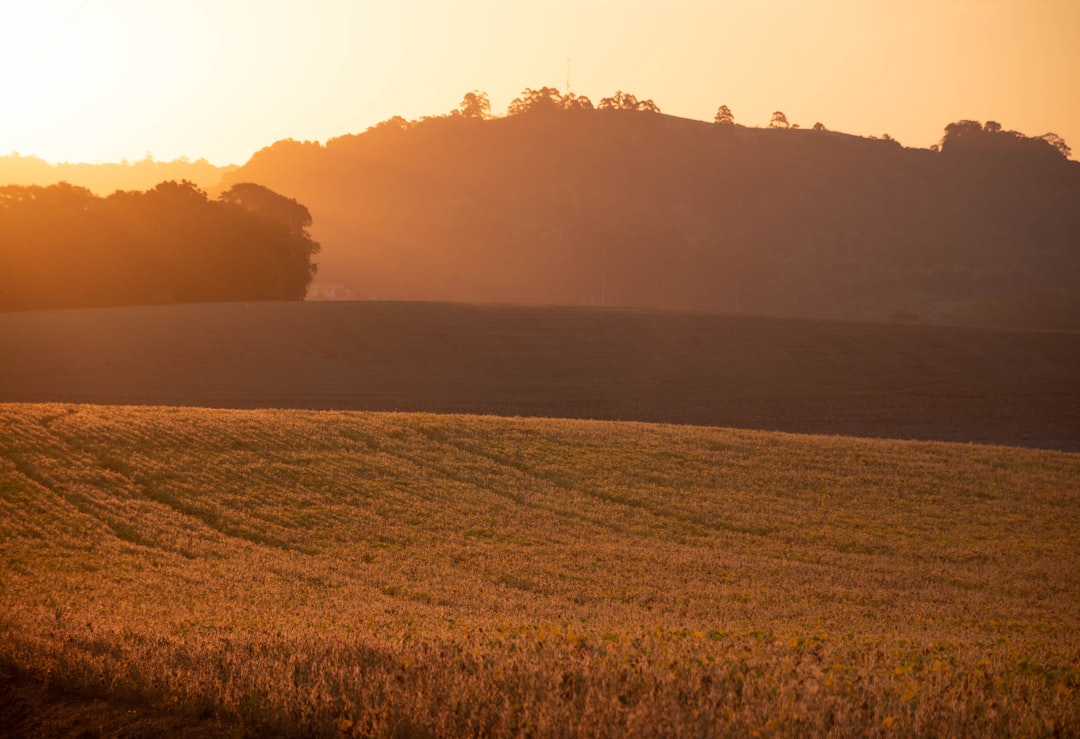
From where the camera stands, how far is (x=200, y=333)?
2450 inches

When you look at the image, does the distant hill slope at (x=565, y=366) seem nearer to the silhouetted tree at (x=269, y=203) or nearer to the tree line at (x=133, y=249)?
the tree line at (x=133, y=249)

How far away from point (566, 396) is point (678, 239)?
365 ft

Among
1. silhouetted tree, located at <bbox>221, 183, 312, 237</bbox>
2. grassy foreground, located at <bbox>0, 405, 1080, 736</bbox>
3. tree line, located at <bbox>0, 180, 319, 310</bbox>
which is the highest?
silhouetted tree, located at <bbox>221, 183, 312, 237</bbox>

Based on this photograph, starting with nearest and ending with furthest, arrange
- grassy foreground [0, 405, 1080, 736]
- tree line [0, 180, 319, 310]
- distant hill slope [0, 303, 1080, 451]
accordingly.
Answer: grassy foreground [0, 405, 1080, 736] → distant hill slope [0, 303, 1080, 451] → tree line [0, 180, 319, 310]

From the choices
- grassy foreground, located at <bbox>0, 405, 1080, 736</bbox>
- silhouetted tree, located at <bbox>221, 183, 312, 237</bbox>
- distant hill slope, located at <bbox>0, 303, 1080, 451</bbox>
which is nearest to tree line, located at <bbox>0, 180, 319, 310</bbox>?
silhouetted tree, located at <bbox>221, 183, 312, 237</bbox>

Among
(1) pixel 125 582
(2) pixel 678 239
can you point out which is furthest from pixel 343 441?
(2) pixel 678 239

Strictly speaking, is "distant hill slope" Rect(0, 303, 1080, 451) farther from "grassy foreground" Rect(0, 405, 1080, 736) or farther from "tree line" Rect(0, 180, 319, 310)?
"grassy foreground" Rect(0, 405, 1080, 736)

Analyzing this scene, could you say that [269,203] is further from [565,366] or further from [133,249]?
[565,366]

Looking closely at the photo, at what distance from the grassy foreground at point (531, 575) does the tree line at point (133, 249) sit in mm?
53123

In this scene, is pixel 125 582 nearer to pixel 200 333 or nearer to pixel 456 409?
pixel 456 409

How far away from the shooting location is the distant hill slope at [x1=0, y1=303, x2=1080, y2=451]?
163 feet

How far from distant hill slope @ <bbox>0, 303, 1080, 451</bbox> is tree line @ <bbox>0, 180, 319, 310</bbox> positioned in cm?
1427

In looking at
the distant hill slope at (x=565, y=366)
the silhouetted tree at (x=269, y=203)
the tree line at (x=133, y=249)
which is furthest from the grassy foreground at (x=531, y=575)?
the silhouetted tree at (x=269, y=203)

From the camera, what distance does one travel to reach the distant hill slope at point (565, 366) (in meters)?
49.7
